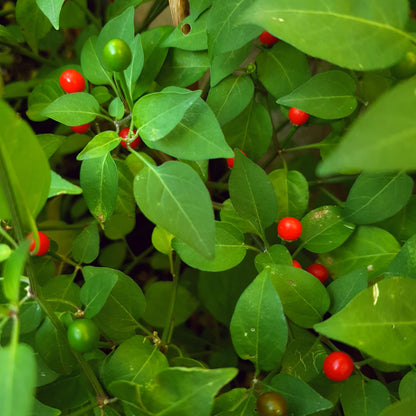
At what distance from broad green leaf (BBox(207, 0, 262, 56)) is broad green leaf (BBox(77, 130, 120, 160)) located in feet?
0.62

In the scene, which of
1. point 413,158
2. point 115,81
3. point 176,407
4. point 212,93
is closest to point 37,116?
point 115,81

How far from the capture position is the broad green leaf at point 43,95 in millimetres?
772

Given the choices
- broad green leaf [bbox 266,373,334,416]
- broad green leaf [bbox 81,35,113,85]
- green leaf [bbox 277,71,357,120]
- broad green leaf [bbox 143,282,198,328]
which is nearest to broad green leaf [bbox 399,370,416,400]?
broad green leaf [bbox 266,373,334,416]

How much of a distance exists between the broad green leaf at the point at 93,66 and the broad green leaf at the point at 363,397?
551mm

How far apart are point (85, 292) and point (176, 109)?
10.0 inches

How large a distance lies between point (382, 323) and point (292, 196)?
0.30 meters

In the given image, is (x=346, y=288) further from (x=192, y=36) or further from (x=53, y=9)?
(x=53, y=9)

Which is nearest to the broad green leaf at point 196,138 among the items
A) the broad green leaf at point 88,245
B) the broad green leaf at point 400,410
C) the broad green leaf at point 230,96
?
the broad green leaf at point 230,96

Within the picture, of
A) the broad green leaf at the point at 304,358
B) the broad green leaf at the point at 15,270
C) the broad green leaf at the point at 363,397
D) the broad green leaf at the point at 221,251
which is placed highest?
→ the broad green leaf at the point at 15,270

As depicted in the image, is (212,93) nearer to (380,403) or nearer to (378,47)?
(378,47)

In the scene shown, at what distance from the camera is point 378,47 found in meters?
0.47

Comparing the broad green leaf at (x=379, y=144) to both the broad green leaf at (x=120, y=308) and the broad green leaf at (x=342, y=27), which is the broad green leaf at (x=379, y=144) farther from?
the broad green leaf at (x=120, y=308)

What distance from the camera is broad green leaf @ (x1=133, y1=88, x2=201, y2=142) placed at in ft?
1.80

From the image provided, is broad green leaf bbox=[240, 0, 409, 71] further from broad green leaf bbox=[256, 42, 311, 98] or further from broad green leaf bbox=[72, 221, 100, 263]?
broad green leaf bbox=[72, 221, 100, 263]
